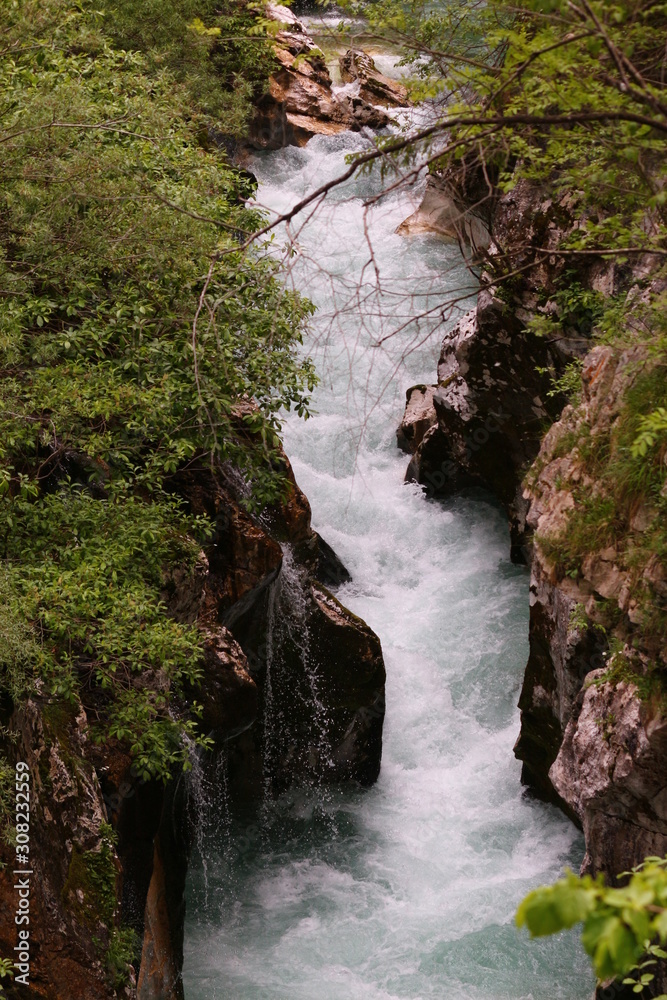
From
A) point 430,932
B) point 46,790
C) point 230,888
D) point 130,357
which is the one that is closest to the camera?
point 46,790

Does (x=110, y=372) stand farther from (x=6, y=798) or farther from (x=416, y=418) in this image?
(x=416, y=418)

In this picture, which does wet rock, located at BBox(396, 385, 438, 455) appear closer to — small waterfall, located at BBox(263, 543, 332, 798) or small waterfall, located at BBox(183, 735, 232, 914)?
small waterfall, located at BBox(263, 543, 332, 798)

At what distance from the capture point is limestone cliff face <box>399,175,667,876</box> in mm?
6625

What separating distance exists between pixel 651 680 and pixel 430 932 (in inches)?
154

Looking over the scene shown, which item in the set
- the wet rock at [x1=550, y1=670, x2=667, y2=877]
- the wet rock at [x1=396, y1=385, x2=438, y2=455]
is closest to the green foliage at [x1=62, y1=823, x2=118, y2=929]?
the wet rock at [x1=550, y1=670, x2=667, y2=877]

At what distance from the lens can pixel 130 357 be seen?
7684 mm

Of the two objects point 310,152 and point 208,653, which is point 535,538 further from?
point 310,152

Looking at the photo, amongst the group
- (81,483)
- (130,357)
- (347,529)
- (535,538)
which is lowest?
(535,538)

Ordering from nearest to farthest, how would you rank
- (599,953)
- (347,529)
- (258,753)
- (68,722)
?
(599,953) → (68,722) → (258,753) → (347,529)

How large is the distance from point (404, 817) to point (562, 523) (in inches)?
174

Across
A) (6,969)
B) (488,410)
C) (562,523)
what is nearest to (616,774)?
(562,523)

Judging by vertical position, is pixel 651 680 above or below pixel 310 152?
below

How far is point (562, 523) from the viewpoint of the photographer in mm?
7512

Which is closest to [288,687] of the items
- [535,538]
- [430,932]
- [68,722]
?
[430,932]
